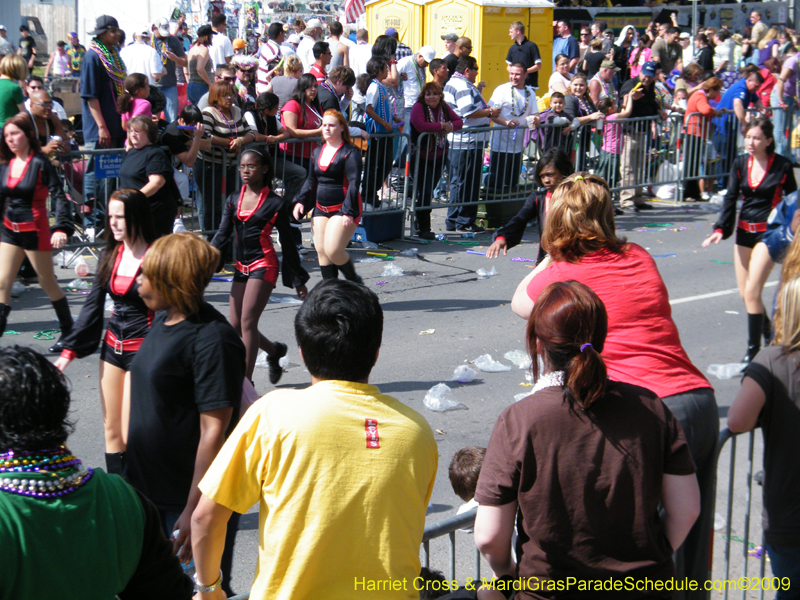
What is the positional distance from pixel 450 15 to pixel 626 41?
611 centimetres

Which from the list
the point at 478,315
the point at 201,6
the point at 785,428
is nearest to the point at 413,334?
the point at 478,315

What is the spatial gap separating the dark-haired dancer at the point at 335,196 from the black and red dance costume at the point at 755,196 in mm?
3200

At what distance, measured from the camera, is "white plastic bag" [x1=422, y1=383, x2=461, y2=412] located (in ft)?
20.0

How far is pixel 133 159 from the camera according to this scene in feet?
24.4

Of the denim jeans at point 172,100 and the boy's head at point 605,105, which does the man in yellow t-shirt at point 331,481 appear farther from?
the denim jeans at point 172,100

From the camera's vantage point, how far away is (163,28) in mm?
20125

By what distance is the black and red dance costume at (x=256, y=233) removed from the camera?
20.0 ft

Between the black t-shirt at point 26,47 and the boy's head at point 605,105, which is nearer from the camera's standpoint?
the boy's head at point 605,105

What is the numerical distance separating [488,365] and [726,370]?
189cm

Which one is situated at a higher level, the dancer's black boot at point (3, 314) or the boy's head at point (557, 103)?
the boy's head at point (557, 103)

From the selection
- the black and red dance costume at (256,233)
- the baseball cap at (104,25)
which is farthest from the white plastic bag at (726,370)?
the baseball cap at (104,25)

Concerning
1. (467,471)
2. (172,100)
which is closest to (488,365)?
(467,471)

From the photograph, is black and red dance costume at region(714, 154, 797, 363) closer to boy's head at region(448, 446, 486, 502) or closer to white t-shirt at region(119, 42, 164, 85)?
boy's head at region(448, 446, 486, 502)

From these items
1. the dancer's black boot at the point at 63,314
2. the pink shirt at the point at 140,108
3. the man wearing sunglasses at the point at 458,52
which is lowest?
the dancer's black boot at the point at 63,314
